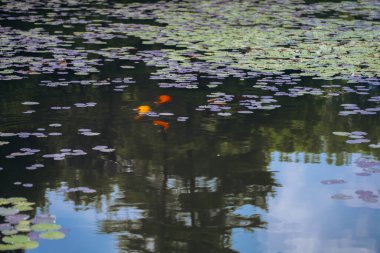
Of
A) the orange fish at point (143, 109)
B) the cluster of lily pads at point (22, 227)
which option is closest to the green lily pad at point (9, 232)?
the cluster of lily pads at point (22, 227)

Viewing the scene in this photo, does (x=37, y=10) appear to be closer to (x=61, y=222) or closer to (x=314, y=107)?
(x=314, y=107)

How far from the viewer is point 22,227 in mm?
3965

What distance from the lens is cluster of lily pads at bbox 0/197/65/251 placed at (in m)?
3.76

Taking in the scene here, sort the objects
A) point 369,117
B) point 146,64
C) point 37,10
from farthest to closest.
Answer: point 37,10 < point 146,64 < point 369,117

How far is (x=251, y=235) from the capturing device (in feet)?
13.3

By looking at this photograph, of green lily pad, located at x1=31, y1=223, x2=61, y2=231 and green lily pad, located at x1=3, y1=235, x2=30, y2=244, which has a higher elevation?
green lily pad, located at x1=3, y1=235, x2=30, y2=244

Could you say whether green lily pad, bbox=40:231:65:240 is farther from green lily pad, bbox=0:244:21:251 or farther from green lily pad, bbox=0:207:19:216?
green lily pad, bbox=0:207:19:216

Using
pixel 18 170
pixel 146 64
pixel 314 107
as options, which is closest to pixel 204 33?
pixel 146 64

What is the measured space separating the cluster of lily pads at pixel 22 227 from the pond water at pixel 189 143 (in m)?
0.01

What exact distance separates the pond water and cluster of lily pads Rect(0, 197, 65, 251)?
1 centimetres

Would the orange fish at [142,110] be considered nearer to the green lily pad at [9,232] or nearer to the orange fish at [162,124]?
the orange fish at [162,124]

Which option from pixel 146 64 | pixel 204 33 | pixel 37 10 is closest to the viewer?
pixel 146 64

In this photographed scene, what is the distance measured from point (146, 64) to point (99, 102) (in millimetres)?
2009

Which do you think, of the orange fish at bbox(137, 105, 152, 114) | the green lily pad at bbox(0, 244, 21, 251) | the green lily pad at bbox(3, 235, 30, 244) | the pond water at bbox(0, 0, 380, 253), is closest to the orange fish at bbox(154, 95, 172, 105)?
the pond water at bbox(0, 0, 380, 253)
